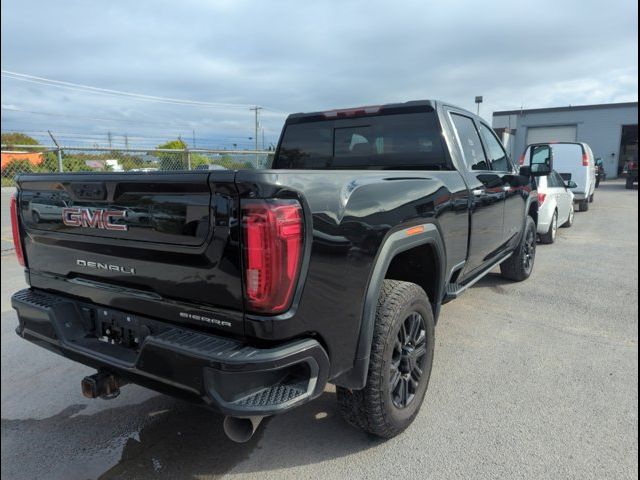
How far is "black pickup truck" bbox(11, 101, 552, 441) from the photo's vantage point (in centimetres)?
190

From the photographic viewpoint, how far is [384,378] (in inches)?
97.3

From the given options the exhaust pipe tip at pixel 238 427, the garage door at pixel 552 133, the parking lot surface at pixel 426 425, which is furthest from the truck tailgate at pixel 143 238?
the garage door at pixel 552 133

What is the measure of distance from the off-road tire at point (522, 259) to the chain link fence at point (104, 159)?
11.6ft

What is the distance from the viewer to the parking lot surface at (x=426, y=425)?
2555 millimetres

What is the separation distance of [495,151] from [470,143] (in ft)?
3.19

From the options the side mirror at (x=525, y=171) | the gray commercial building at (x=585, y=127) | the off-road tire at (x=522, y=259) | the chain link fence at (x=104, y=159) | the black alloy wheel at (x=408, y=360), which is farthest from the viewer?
the gray commercial building at (x=585, y=127)

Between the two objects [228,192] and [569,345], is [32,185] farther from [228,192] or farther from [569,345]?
[569,345]

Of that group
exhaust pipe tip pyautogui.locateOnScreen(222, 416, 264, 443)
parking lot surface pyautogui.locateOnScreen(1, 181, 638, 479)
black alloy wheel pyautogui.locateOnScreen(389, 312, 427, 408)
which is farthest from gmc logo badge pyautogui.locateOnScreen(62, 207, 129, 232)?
black alloy wheel pyautogui.locateOnScreen(389, 312, 427, 408)

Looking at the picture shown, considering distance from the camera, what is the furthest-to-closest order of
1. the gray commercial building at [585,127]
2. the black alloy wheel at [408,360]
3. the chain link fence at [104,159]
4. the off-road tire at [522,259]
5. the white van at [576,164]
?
the gray commercial building at [585,127] → the white van at [576,164] → the chain link fence at [104,159] → the off-road tire at [522,259] → the black alloy wheel at [408,360]

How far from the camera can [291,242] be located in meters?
1.90

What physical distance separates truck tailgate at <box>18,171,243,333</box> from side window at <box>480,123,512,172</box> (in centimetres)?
344

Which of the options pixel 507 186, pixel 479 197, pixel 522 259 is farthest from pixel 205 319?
pixel 522 259

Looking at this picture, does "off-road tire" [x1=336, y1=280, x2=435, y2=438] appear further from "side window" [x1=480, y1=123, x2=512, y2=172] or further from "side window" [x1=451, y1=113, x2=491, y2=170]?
"side window" [x1=480, y1=123, x2=512, y2=172]

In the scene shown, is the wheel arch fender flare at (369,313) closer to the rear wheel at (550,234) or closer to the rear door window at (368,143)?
the rear door window at (368,143)
